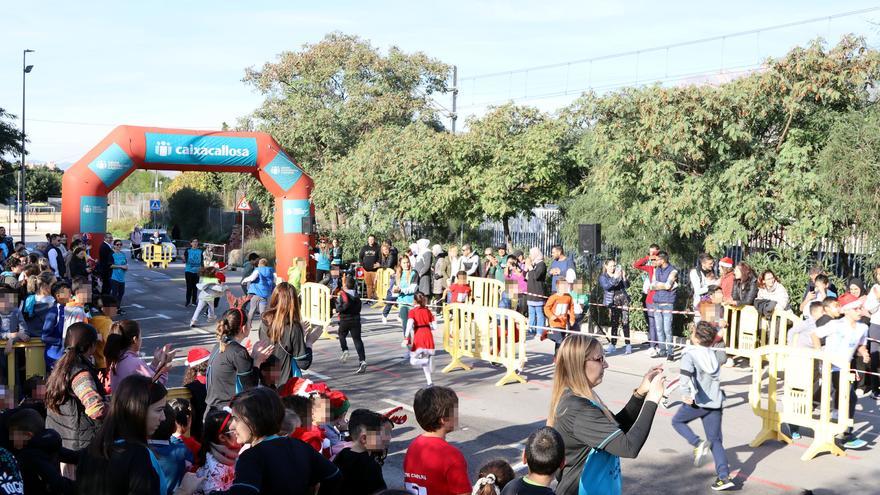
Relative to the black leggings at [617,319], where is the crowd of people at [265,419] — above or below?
above

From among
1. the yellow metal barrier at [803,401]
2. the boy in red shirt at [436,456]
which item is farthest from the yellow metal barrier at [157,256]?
the boy in red shirt at [436,456]

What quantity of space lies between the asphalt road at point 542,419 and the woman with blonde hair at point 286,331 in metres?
1.39

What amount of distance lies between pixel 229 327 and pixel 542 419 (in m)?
4.57

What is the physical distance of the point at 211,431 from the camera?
559 centimetres

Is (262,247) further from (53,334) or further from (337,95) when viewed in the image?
(53,334)

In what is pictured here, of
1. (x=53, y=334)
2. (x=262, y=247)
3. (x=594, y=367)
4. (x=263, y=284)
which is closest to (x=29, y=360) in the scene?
(x=53, y=334)

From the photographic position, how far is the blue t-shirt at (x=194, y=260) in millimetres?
19891

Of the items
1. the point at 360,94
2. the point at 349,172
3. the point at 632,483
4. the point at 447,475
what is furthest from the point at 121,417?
the point at 360,94

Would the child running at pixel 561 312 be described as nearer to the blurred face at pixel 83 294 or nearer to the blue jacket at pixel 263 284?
the blue jacket at pixel 263 284

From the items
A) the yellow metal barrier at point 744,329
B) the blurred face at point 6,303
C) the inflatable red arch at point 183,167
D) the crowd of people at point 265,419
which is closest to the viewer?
the crowd of people at point 265,419

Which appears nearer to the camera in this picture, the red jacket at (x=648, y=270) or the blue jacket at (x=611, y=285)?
the red jacket at (x=648, y=270)

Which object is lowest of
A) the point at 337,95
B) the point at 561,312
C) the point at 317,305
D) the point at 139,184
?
the point at 317,305

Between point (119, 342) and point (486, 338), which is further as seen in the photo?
point (486, 338)

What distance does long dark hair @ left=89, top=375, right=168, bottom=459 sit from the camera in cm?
391
